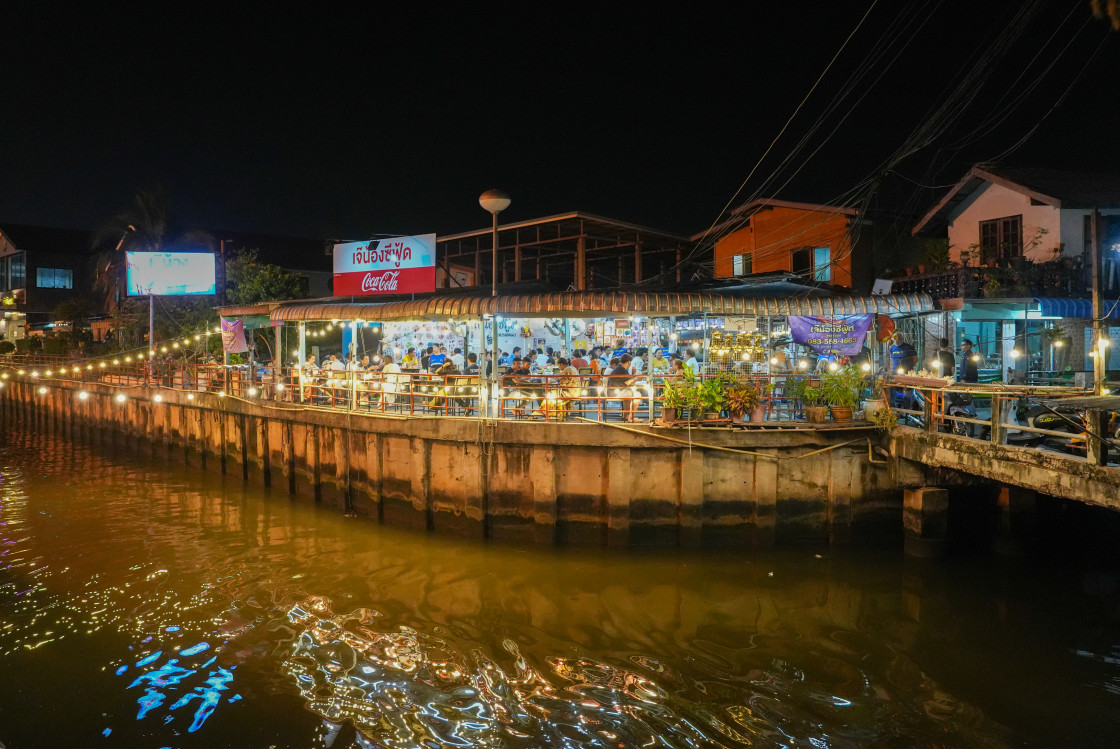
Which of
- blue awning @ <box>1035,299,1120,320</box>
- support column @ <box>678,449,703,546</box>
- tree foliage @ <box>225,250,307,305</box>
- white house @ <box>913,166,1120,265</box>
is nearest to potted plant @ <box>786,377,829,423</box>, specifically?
support column @ <box>678,449,703,546</box>

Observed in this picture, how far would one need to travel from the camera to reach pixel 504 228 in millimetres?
23328

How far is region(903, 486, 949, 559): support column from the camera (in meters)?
13.0

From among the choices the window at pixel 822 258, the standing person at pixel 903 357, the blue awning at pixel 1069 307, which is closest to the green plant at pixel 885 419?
the standing person at pixel 903 357

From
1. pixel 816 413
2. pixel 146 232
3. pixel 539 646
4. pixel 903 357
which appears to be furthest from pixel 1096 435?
pixel 146 232

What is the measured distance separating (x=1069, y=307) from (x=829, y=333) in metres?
8.05

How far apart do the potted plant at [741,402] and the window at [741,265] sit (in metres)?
14.0

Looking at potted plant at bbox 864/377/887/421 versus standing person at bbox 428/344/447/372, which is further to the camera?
standing person at bbox 428/344/447/372

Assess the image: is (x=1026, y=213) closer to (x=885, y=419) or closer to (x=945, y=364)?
(x=945, y=364)

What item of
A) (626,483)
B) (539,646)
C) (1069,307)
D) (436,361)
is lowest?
(539,646)

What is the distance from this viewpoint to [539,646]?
1013 cm

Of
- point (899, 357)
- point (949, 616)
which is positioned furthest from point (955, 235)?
point (949, 616)

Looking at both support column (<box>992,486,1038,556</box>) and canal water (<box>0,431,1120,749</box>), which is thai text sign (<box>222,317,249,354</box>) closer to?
canal water (<box>0,431,1120,749</box>)

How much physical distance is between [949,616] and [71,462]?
2690cm

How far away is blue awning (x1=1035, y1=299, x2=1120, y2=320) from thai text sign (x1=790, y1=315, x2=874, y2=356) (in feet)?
21.7
